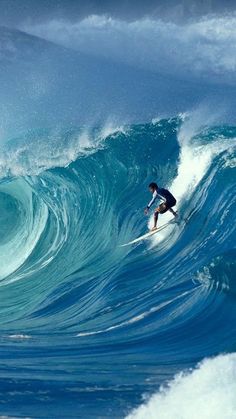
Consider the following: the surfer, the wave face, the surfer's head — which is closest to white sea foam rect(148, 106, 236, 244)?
the wave face

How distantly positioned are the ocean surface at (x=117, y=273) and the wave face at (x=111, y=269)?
0.02 metres

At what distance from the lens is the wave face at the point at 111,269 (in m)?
6.36

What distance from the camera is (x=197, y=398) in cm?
565

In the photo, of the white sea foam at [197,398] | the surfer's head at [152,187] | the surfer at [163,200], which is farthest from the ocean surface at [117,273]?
the surfer's head at [152,187]

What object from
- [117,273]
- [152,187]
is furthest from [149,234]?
[117,273]

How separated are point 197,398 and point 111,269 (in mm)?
4532

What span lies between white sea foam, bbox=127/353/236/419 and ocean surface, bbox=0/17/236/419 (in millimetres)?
13

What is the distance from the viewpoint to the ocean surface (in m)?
6.10

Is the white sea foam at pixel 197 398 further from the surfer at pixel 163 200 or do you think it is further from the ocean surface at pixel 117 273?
the surfer at pixel 163 200

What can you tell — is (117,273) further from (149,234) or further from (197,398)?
(197,398)

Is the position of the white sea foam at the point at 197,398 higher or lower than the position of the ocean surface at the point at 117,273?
lower

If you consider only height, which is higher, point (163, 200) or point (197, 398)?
point (163, 200)

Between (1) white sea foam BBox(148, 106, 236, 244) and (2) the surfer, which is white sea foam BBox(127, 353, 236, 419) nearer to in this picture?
(2) the surfer

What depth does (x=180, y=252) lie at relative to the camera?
32.4 feet
